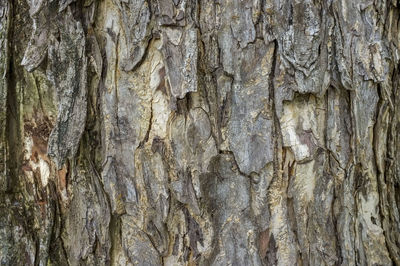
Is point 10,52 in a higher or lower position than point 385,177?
higher

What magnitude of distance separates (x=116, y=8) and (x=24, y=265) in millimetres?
765

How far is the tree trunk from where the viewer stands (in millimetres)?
1162

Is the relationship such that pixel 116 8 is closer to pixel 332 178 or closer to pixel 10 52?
pixel 10 52

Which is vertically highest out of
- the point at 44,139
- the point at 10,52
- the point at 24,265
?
the point at 10,52

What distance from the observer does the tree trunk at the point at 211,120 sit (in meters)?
1.16

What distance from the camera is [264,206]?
3.96ft

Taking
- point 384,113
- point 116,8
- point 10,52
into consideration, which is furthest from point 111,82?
point 384,113

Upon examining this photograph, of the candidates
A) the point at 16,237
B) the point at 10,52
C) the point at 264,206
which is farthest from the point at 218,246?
the point at 10,52

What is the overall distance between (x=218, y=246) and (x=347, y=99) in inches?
20.0

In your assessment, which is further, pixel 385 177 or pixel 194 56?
pixel 385 177

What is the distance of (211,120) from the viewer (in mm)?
1191

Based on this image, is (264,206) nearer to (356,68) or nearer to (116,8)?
(356,68)

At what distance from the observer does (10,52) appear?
4.30 feet

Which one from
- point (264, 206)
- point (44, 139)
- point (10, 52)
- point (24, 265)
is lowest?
point (24, 265)
